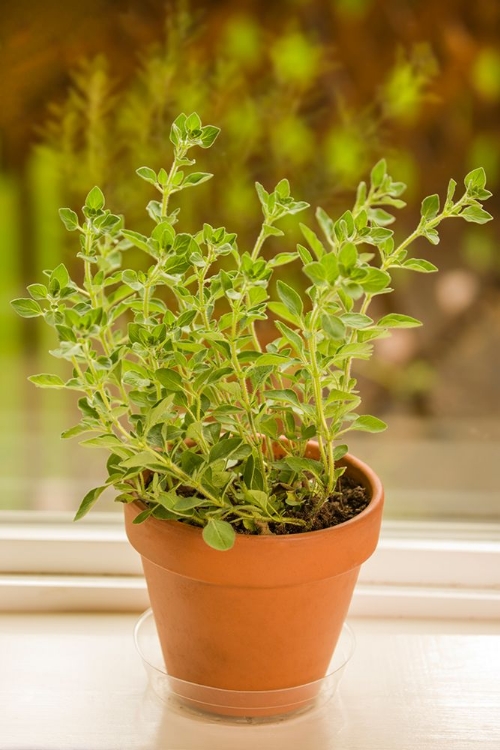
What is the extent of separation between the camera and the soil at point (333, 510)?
790 millimetres

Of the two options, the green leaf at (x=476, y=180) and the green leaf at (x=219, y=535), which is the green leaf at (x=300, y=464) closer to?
the green leaf at (x=219, y=535)

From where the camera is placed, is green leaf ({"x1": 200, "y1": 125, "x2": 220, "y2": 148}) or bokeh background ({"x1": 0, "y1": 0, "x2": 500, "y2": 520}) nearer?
green leaf ({"x1": 200, "y1": 125, "x2": 220, "y2": 148})

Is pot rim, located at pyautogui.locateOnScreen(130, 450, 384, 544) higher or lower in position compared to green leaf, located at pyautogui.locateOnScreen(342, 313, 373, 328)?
lower

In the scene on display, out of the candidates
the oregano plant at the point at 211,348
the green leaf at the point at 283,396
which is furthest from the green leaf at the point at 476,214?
Answer: the green leaf at the point at 283,396

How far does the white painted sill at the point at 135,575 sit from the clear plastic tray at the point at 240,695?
4.2 inches

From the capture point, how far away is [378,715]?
0.87 meters

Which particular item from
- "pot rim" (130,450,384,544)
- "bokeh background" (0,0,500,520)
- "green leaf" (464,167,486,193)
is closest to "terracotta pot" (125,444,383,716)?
"pot rim" (130,450,384,544)

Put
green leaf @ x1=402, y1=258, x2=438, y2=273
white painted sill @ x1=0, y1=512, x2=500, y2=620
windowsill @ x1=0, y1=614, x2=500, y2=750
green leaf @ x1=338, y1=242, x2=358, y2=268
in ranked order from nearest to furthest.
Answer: green leaf @ x1=338, y1=242, x2=358, y2=268 → green leaf @ x1=402, y1=258, x2=438, y2=273 → windowsill @ x1=0, y1=614, x2=500, y2=750 → white painted sill @ x1=0, y1=512, x2=500, y2=620

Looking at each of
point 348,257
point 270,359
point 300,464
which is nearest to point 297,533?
point 300,464

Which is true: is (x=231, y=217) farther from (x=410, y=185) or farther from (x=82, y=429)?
(x=82, y=429)

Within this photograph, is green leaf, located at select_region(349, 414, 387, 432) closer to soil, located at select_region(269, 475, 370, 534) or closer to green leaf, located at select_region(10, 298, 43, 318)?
soil, located at select_region(269, 475, 370, 534)

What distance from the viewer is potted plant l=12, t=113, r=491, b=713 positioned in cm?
70

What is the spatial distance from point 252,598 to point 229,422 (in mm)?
159

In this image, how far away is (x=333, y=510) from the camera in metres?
0.82
